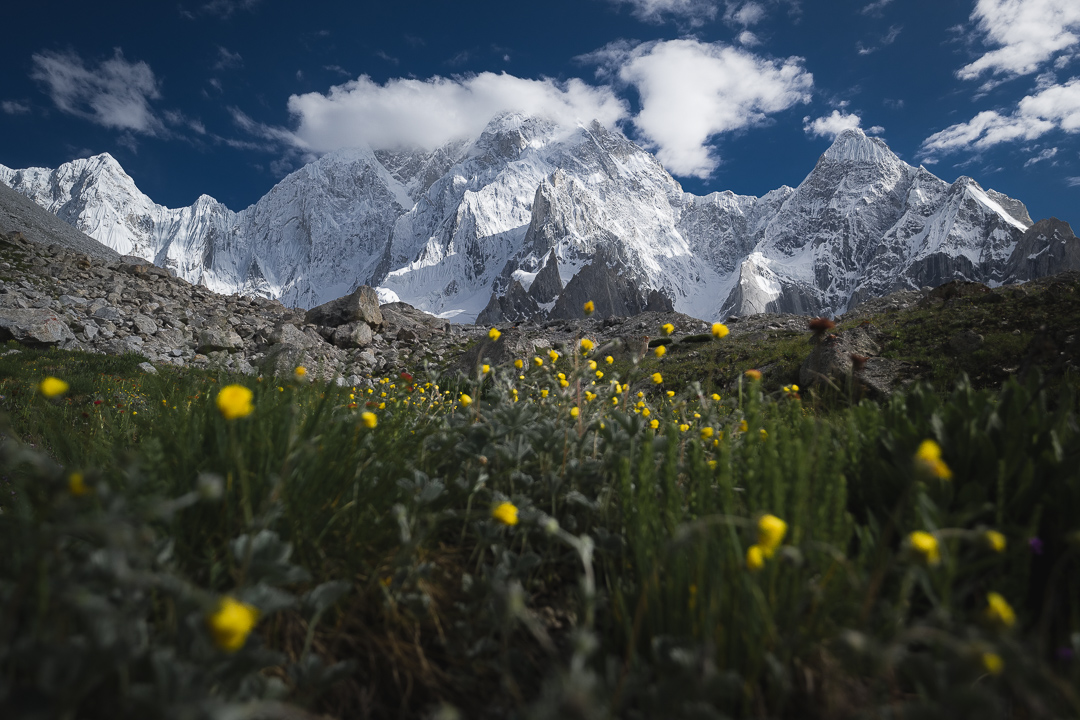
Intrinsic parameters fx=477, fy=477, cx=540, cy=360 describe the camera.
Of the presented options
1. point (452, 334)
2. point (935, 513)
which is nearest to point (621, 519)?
point (935, 513)

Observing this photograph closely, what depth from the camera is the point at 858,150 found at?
626ft

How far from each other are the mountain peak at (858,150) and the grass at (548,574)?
238156mm

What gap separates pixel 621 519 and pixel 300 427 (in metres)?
1.41

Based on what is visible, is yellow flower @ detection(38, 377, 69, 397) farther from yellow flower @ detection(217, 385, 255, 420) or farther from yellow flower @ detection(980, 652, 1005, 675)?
yellow flower @ detection(980, 652, 1005, 675)

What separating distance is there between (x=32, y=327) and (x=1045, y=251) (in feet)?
583

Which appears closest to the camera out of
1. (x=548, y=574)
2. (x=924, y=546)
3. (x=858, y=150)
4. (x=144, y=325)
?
(x=924, y=546)

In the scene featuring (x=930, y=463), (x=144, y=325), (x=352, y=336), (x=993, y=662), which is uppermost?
(x=352, y=336)

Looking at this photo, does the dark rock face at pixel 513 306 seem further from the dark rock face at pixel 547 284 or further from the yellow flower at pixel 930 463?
the yellow flower at pixel 930 463

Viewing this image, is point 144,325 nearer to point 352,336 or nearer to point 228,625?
point 352,336

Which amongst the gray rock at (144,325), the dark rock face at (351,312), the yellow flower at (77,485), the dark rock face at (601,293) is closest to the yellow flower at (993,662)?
the yellow flower at (77,485)

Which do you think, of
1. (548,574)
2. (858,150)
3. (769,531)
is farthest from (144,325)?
(858,150)

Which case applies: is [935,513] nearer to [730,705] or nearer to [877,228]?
[730,705]

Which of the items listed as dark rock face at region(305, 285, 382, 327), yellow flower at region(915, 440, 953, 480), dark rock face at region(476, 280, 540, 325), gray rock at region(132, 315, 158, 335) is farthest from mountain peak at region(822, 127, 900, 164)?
yellow flower at region(915, 440, 953, 480)

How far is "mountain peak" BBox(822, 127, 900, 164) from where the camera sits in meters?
187
